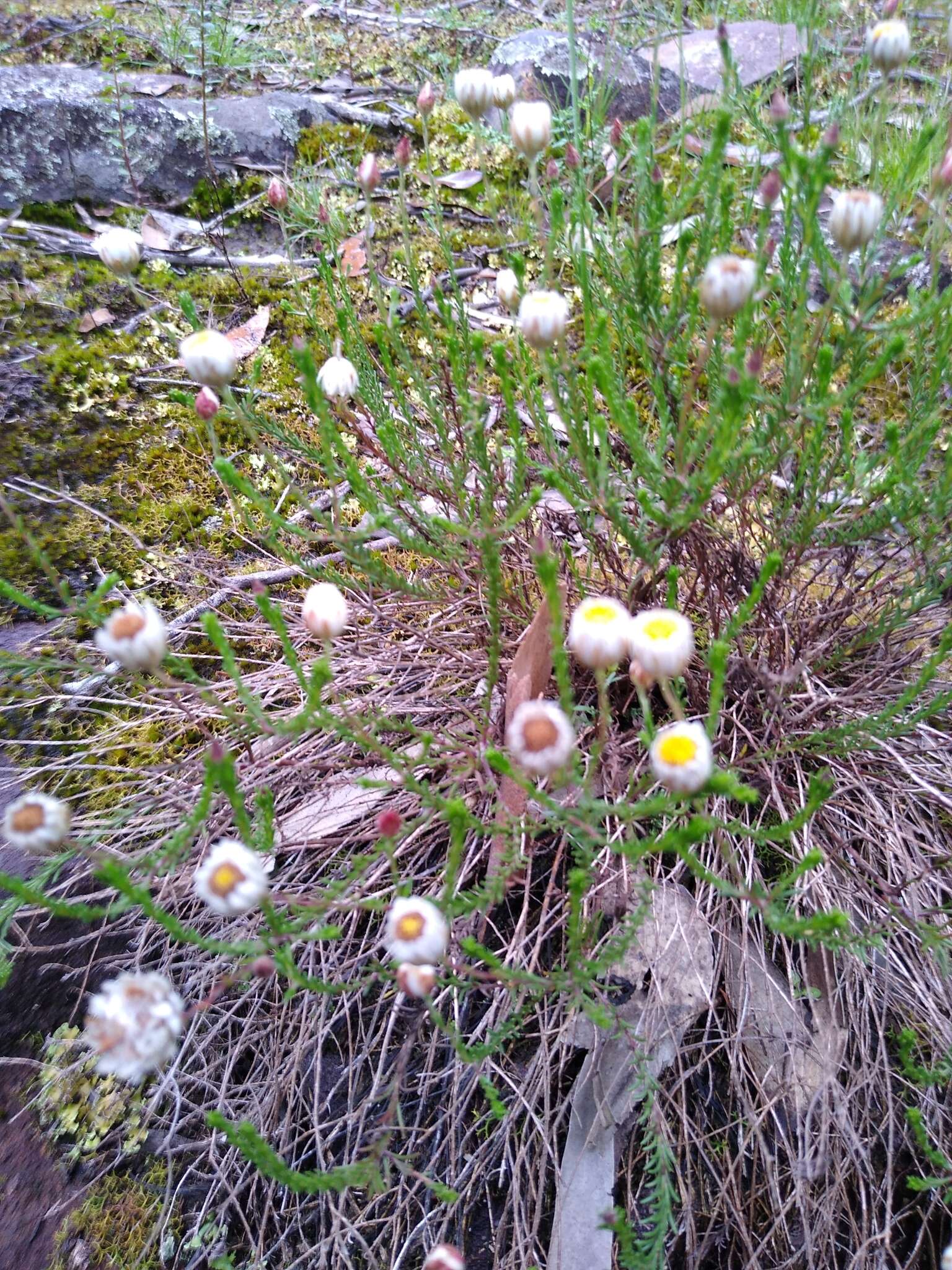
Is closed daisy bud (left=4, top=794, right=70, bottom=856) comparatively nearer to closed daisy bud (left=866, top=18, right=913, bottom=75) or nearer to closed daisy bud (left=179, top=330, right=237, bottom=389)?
closed daisy bud (left=179, top=330, right=237, bottom=389)

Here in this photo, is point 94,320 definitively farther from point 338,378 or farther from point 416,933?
point 416,933

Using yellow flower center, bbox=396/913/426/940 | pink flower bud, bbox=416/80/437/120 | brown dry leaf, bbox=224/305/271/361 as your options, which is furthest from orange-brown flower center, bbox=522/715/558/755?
brown dry leaf, bbox=224/305/271/361

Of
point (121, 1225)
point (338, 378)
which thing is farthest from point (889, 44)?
point (121, 1225)

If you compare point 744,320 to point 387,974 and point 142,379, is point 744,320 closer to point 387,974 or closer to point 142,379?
point 387,974

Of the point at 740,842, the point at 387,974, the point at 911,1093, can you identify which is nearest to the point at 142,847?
the point at 387,974

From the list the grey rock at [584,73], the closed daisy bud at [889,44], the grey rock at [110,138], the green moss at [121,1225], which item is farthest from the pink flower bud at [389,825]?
the grey rock at [584,73]

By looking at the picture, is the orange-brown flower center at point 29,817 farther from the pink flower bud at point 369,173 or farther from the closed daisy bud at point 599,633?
the pink flower bud at point 369,173
